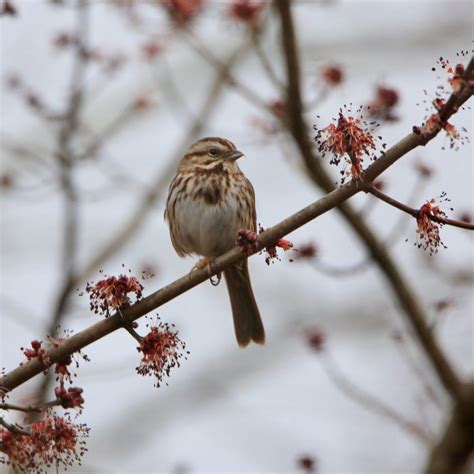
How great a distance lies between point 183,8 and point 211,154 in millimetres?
1344

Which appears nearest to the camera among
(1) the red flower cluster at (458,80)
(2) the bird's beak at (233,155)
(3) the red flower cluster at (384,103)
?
(1) the red flower cluster at (458,80)

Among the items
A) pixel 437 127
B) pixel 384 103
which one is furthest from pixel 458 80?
pixel 384 103

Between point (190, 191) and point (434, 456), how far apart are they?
7.82ft

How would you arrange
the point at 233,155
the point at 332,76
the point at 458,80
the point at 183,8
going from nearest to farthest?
the point at 458,80, the point at 233,155, the point at 332,76, the point at 183,8

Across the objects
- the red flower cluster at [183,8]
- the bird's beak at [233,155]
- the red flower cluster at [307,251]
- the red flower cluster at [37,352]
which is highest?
the red flower cluster at [183,8]

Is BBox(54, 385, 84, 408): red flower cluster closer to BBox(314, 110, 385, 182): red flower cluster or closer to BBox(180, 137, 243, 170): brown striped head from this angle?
BBox(314, 110, 385, 182): red flower cluster

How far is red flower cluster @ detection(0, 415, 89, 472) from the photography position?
12.9ft

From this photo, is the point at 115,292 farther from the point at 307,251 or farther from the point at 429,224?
the point at 307,251

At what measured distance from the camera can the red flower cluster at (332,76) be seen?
286 inches

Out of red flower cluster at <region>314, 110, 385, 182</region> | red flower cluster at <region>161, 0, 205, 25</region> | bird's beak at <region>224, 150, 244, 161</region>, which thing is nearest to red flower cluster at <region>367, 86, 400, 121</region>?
bird's beak at <region>224, 150, 244, 161</region>

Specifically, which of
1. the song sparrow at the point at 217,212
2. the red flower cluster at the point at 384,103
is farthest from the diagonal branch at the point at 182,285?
the red flower cluster at the point at 384,103

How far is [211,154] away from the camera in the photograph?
708 cm

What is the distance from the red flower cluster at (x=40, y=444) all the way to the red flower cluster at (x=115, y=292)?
50cm

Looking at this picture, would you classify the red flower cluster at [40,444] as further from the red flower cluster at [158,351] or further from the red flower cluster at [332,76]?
the red flower cluster at [332,76]
